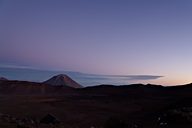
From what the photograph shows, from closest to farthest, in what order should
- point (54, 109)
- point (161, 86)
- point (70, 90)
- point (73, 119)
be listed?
1. point (73, 119)
2. point (54, 109)
3. point (161, 86)
4. point (70, 90)

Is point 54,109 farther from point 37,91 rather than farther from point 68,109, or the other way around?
point 37,91

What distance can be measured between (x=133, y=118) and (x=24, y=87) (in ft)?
144

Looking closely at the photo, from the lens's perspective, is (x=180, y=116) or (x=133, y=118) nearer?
(x=180, y=116)

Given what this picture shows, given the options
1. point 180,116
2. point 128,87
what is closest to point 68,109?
point 180,116

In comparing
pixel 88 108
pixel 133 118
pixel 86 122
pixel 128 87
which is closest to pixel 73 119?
pixel 86 122

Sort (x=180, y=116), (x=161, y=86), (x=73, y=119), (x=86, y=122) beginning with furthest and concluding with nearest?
(x=161, y=86), (x=73, y=119), (x=86, y=122), (x=180, y=116)

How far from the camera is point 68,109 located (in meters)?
36.9

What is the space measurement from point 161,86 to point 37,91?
2344 centimetres

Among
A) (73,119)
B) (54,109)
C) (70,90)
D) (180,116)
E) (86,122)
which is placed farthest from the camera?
(70,90)

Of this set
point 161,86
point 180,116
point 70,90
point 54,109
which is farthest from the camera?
point 70,90

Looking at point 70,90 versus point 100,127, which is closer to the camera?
point 100,127

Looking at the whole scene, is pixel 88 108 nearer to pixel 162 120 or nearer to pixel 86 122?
pixel 86 122

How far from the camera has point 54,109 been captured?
36688mm

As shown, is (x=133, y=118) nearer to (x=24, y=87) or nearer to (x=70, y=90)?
(x=70, y=90)
